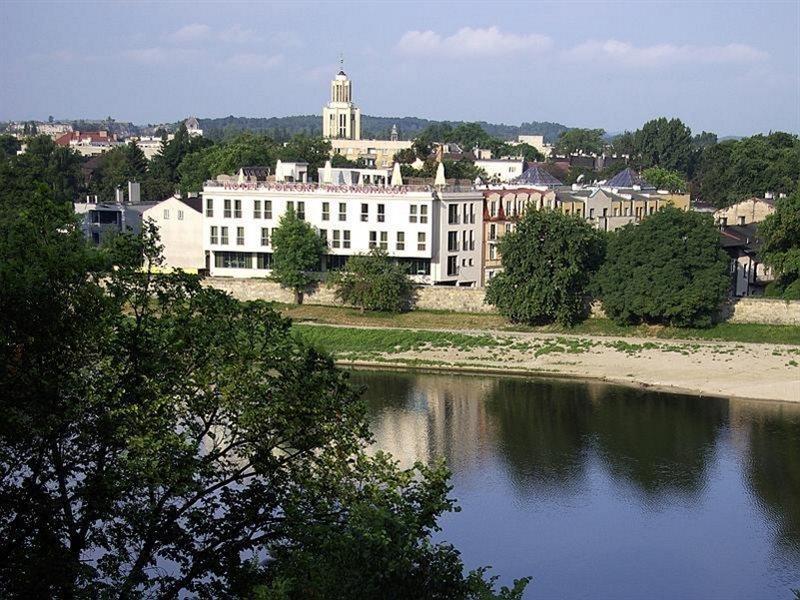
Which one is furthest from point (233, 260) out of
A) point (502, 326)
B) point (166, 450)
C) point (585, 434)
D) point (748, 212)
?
point (166, 450)

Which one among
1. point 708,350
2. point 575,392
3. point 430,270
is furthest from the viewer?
point 430,270

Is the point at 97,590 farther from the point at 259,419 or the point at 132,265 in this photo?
the point at 132,265

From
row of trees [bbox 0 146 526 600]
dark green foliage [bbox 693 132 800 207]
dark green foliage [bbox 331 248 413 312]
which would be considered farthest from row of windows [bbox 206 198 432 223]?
dark green foliage [bbox 693 132 800 207]

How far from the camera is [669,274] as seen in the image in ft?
133

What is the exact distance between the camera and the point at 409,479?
15.6 metres

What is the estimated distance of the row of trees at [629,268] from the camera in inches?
1599

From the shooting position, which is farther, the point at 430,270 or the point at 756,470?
the point at 430,270

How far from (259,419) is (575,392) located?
22486mm

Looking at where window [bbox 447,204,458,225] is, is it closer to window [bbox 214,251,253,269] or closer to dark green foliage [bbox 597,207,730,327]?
dark green foliage [bbox 597,207,730,327]

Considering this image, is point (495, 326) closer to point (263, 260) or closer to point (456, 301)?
point (456, 301)

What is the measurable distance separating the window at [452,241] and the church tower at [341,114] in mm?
97532

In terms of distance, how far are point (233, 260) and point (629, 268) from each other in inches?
605

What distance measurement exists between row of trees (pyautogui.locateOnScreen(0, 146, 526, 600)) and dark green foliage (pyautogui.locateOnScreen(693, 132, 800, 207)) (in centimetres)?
6514

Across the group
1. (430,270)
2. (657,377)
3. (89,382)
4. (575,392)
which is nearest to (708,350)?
(657,377)
